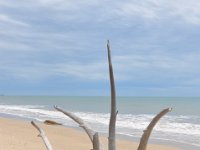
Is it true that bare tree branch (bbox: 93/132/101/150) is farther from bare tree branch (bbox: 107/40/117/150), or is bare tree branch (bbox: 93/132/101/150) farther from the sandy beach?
the sandy beach

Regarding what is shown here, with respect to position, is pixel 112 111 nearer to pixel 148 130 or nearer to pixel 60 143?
pixel 148 130

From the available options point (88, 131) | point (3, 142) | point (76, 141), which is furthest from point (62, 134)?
point (88, 131)

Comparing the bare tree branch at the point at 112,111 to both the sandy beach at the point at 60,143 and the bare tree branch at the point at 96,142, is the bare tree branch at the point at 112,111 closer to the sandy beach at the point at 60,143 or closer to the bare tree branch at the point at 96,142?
the bare tree branch at the point at 96,142

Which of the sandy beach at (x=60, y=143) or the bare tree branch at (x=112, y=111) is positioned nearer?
the bare tree branch at (x=112, y=111)

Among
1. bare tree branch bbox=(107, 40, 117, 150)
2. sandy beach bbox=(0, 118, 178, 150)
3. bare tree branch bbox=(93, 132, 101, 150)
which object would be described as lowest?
sandy beach bbox=(0, 118, 178, 150)

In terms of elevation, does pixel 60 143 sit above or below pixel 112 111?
below

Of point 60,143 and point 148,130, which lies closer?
point 148,130

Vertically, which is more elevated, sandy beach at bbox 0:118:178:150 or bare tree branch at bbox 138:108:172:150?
bare tree branch at bbox 138:108:172:150

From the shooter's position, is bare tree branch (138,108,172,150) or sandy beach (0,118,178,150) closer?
bare tree branch (138,108,172,150)

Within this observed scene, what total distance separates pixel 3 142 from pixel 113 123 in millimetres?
14173

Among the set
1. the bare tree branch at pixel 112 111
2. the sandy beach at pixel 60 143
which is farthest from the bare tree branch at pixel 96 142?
the sandy beach at pixel 60 143

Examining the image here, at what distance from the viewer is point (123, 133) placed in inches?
822

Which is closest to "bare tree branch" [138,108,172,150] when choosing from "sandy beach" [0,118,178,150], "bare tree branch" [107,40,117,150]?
"bare tree branch" [107,40,117,150]

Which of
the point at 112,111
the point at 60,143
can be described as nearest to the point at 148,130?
the point at 112,111
